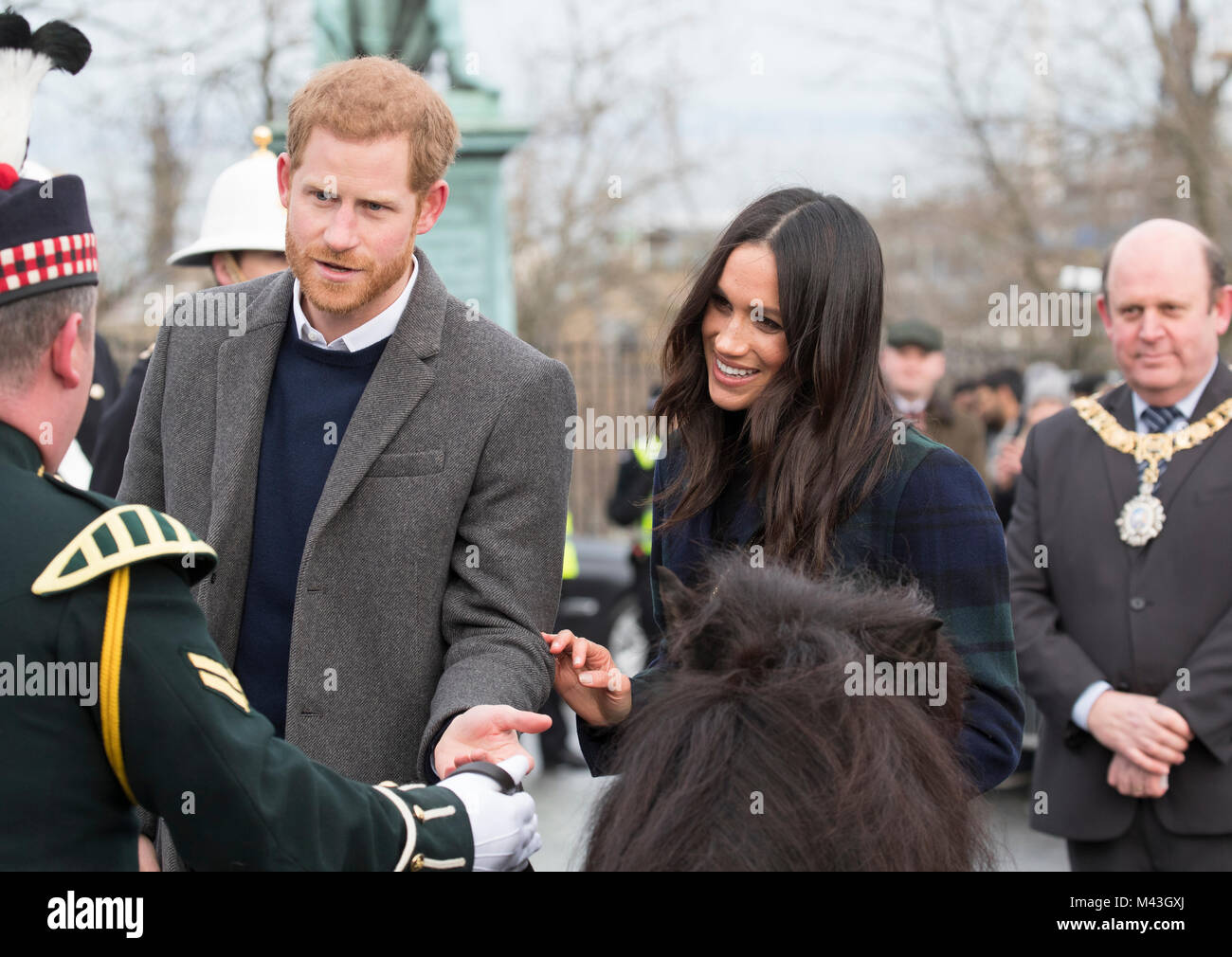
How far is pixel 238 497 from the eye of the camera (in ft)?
8.58

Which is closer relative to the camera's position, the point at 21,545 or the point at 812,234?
the point at 21,545

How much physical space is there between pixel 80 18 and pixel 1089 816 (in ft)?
41.4

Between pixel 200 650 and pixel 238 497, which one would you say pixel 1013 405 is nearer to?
pixel 238 497

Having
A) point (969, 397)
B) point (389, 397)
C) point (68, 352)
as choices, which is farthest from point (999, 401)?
point (68, 352)

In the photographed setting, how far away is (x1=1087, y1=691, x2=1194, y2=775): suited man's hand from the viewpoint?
371 centimetres

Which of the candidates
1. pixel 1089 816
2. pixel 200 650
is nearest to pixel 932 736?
pixel 200 650

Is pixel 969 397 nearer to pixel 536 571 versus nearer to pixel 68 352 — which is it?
pixel 536 571

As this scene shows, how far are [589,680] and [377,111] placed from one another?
1.09m

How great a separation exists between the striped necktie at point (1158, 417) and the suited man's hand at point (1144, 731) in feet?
2.09

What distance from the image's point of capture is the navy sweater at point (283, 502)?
2633 mm

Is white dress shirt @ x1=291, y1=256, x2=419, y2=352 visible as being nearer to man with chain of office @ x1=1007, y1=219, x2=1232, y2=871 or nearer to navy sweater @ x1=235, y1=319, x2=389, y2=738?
navy sweater @ x1=235, y1=319, x2=389, y2=738

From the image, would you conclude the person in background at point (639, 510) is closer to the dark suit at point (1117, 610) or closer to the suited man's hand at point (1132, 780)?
the dark suit at point (1117, 610)

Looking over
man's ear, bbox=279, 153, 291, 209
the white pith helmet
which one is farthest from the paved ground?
man's ear, bbox=279, 153, 291, 209

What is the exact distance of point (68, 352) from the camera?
6.10 feet
